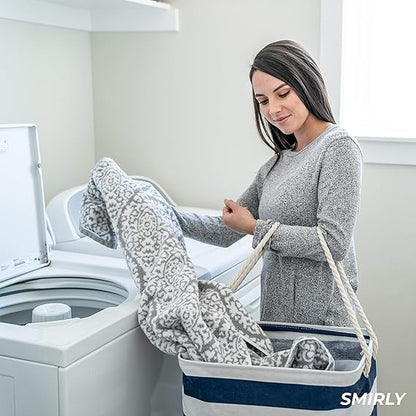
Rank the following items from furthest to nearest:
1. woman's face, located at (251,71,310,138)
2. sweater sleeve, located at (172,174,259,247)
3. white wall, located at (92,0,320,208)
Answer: white wall, located at (92,0,320,208) → sweater sleeve, located at (172,174,259,247) → woman's face, located at (251,71,310,138)

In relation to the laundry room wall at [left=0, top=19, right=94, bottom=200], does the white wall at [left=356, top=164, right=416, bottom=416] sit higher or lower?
lower

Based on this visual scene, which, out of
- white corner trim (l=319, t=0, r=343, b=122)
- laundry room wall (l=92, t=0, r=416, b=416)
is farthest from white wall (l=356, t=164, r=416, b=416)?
white corner trim (l=319, t=0, r=343, b=122)

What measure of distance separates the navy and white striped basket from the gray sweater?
241mm

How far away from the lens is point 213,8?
237cm

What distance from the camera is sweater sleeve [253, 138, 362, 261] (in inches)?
55.9

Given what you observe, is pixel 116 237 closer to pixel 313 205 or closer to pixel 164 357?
pixel 164 357

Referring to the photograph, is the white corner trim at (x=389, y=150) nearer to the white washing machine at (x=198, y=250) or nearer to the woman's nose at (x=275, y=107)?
the white washing machine at (x=198, y=250)

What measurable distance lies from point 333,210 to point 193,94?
45.5 inches

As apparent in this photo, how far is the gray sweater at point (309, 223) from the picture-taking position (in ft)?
4.68

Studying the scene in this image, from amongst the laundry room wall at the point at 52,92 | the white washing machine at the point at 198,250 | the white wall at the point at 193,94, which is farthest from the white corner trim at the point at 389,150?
the laundry room wall at the point at 52,92

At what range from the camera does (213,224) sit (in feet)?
5.76

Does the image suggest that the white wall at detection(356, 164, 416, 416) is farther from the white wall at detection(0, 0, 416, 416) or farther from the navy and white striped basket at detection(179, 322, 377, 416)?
the navy and white striped basket at detection(179, 322, 377, 416)

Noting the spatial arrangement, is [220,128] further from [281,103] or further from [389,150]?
[281,103]

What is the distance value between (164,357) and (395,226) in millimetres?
987
